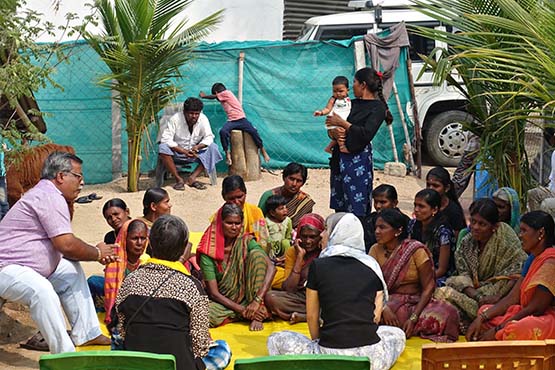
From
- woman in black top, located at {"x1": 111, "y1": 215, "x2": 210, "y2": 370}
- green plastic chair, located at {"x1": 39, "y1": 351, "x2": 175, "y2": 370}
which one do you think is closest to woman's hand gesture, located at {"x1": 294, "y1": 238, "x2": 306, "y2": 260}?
woman in black top, located at {"x1": 111, "y1": 215, "x2": 210, "y2": 370}

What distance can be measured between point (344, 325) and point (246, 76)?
755 cm

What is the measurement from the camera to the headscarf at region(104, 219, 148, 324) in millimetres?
6312

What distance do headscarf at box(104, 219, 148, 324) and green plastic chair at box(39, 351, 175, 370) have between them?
2.59 m

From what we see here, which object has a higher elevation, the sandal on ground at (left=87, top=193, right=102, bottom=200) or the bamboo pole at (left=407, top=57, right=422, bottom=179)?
the bamboo pole at (left=407, top=57, right=422, bottom=179)

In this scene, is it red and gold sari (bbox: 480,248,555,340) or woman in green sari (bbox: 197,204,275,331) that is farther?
woman in green sari (bbox: 197,204,275,331)

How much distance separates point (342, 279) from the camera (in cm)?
515

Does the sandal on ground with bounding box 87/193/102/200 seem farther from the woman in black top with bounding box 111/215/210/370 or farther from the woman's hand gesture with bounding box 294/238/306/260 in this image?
the woman in black top with bounding box 111/215/210/370

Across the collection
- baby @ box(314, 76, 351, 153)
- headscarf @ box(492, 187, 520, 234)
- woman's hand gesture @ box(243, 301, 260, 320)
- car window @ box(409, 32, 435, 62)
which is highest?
car window @ box(409, 32, 435, 62)

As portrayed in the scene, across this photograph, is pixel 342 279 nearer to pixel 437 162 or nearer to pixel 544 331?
pixel 544 331

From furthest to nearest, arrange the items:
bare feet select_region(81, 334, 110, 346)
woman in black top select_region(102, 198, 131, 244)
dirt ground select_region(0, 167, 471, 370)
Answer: dirt ground select_region(0, 167, 471, 370), woman in black top select_region(102, 198, 131, 244), bare feet select_region(81, 334, 110, 346)

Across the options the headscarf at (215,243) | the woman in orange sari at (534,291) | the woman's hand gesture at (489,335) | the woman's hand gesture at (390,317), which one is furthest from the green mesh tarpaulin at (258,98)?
the woman in orange sari at (534,291)

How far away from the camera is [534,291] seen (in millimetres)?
5527

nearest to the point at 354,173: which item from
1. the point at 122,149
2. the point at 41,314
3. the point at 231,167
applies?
the point at 41,314

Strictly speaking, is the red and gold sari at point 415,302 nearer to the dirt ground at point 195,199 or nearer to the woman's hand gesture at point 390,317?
the woman's hand gesture at point 390,317
